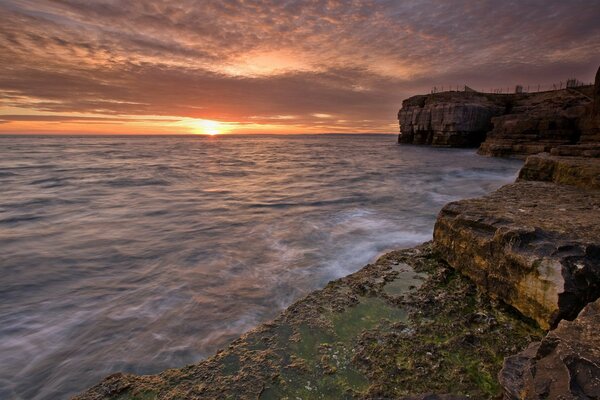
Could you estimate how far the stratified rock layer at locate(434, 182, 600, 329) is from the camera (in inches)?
104

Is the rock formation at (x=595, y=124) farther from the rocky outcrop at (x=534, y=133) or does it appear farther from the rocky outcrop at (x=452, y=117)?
the rocky outcrop at (x=452, y=117)

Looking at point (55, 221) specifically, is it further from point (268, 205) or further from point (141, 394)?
point (141, 394)

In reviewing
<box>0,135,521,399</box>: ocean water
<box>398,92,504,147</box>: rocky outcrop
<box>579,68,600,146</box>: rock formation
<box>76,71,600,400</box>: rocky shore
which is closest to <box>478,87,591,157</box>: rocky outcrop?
<box>579,68,600,146</box>: rock formation

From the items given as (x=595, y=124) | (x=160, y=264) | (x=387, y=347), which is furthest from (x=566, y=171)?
(x=595, y=124)

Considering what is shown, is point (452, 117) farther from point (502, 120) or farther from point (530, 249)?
point (530, 249)

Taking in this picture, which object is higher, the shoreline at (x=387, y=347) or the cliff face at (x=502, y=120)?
the cliff face at (x=502, y=120)

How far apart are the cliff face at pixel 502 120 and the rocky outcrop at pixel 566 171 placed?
1081 cm

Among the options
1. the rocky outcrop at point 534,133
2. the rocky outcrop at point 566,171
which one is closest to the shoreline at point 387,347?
the rocky outcrop at point 566,171

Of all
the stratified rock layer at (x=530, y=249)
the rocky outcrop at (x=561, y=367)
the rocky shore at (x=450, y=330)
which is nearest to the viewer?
the rocky outcrop at (x=561, y=367)

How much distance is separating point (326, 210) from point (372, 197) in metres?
2.79

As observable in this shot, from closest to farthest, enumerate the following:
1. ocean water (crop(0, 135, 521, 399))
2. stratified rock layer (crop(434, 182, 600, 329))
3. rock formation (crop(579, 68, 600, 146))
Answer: stratified rock layer (crop(434, 182, 600, 329)), ocean water (crop(0, 135, 521, 399)), rock formation (crop(579, 68, 600, 146))

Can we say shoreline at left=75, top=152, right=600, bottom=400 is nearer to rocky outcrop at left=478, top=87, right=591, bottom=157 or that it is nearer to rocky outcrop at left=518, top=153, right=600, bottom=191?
rocky outcrop at left=518, top=153, right=600, bottom=191

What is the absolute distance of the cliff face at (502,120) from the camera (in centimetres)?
2372

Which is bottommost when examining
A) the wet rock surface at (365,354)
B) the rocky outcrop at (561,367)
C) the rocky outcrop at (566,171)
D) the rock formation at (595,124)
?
the wet rock surface at (365,354)
